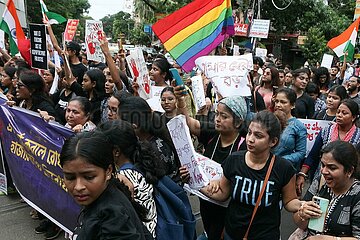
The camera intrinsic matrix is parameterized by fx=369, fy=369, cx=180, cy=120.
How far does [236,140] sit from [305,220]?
0.94 meters

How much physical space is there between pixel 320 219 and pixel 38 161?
2.70 m

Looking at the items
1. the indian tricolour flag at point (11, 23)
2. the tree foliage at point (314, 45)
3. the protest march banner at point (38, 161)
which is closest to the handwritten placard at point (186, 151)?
the protest march banner at point (38, 161)

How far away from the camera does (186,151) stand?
8.43 ft

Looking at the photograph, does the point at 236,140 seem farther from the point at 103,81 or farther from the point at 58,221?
the point at 103,81

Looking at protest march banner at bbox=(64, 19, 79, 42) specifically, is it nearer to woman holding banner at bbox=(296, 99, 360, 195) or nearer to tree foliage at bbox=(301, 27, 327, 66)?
woman holding banner at bbox=(296, 99, 360, 195)

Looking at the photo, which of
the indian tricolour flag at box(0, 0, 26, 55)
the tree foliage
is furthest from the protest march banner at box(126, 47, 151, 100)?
the tree foliage

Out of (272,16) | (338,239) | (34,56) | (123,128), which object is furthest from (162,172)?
(272,16)

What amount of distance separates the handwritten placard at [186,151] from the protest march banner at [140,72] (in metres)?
1.94

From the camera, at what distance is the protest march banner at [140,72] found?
4486 mm

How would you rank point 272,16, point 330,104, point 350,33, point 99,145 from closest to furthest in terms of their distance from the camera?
point 99,145, point 330,104, point 350,33, point 272,16

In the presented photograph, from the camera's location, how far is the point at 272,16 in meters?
22.6

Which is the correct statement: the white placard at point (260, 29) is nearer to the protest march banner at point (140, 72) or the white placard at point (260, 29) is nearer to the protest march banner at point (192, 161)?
the protest march banner at point (140, 72)

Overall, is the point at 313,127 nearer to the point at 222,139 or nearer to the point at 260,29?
the point at 222,139

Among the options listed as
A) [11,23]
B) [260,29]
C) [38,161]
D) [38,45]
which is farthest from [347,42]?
[38,161]
